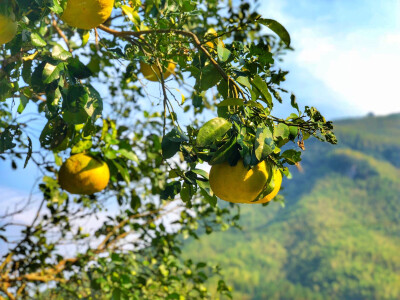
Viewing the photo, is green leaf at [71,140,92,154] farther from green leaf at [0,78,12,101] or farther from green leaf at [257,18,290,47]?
green leaf at [257,18,290,47]

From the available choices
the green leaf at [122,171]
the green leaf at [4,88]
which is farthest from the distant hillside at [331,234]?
the green leaf at [4,88]

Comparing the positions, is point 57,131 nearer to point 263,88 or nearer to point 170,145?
point 170,145

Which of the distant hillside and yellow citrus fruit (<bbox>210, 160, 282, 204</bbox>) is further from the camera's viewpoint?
the distant hillside

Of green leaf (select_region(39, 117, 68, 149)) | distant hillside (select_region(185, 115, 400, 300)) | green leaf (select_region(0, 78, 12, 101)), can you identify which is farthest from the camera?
distant hillside (select_region(185, 115, 400, 300))

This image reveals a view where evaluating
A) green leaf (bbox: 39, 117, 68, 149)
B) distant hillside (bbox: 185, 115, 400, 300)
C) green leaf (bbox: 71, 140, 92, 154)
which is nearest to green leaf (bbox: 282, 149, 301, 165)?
green leaf (bbox: 39, 117, 68, 149)

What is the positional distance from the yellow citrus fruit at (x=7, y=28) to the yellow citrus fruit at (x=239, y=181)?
0.55 metres

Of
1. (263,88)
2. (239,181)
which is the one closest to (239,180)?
(239,181)

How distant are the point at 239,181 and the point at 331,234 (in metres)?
51.8

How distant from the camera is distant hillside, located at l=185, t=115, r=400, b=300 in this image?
44.2m

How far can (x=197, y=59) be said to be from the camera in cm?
133

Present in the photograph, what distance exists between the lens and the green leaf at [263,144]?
976 mm

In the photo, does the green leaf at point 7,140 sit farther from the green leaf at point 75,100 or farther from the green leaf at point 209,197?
the green leaf at point 209,197

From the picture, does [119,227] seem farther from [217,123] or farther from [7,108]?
[217,123]

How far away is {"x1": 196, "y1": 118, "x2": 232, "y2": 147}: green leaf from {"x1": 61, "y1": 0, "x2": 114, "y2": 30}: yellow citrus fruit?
398mm
